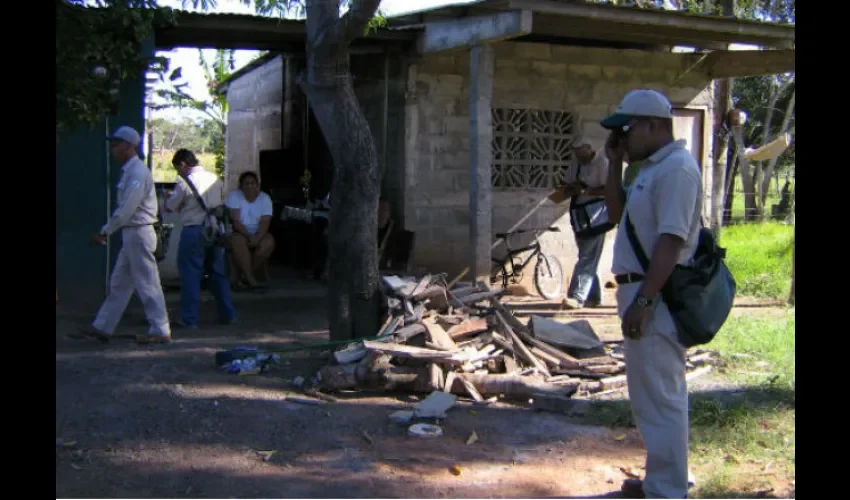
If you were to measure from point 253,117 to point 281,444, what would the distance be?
1181 cm

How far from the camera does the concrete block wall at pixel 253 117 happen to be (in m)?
15.0

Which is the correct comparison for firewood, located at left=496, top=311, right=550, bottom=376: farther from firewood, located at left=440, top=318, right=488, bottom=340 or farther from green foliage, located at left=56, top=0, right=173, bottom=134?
green foliage, located at left=56, top=0, right=173, bottom=134

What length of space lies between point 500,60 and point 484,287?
4.39 m

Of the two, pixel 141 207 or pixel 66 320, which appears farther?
pixel 66 320

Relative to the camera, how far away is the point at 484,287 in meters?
7.90

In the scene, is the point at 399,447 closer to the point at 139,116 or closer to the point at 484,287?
the point at 484,287

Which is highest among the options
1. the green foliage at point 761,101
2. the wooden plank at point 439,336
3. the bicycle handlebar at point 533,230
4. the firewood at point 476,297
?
the green foliage at point 761,101

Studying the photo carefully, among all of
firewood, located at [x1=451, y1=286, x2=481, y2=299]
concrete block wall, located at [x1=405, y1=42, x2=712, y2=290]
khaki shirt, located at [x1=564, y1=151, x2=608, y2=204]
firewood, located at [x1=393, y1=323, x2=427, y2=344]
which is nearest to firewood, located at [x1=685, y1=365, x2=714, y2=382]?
firewood, located at [x1=451, y1=286, x2=481, y2=299]

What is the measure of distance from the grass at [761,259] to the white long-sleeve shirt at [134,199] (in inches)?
300

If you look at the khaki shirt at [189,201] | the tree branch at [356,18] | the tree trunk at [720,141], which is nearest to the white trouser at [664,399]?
the tree branch at [356,18]

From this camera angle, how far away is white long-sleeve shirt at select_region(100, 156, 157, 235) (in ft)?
24.5

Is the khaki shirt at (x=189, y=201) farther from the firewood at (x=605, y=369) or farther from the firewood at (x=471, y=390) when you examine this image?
the firewood at (x=605, y=369)

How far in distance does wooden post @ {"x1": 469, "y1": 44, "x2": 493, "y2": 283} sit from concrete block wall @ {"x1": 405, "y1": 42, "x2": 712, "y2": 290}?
4.43 ft
